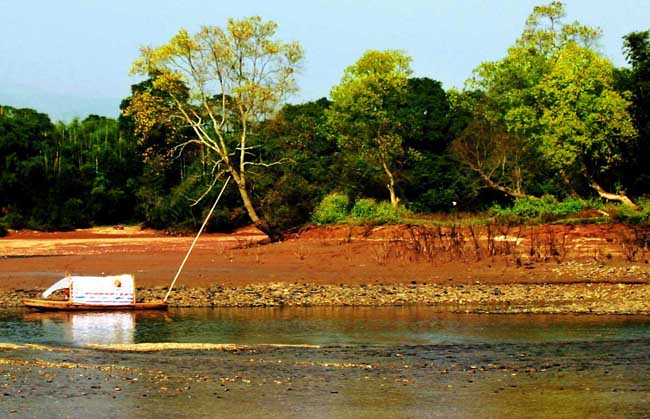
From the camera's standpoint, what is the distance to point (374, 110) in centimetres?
6247

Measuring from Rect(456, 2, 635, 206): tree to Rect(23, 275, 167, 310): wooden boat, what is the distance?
28.7 m

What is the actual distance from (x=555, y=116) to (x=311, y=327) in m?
31.9

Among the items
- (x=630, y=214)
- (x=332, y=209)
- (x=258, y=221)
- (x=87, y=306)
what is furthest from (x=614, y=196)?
(x=87, y=306)

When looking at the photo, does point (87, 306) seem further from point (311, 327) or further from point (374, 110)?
point (374, 110)

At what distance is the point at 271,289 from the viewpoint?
3000 centimetres

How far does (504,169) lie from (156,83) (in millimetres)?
22811

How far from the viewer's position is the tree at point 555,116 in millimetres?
49438

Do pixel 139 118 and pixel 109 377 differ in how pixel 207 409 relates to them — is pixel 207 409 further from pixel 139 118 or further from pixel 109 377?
pixel 139 118

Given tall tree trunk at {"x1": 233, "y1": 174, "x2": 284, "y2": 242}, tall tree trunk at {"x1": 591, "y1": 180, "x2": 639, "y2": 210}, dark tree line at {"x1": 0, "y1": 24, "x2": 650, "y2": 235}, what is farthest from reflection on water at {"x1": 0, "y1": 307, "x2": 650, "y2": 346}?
tall tree trunk at {"x1": 591, "y1": 180, "x2": 639, "y2": 210}

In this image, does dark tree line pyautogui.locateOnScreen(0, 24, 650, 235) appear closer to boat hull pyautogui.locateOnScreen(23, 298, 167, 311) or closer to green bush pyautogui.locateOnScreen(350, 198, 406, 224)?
green bush pyautogui.locateOnScreen(350, 198, 406, 224)

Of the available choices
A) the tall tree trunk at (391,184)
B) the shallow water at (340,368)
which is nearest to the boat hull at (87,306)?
the shallow water at (340,368)

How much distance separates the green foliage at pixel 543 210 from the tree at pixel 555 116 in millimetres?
2614

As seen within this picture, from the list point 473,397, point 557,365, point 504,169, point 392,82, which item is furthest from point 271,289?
point 392,82

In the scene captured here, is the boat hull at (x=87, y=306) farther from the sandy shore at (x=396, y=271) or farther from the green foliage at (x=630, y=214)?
the green foliage at (x=630, y=214)
